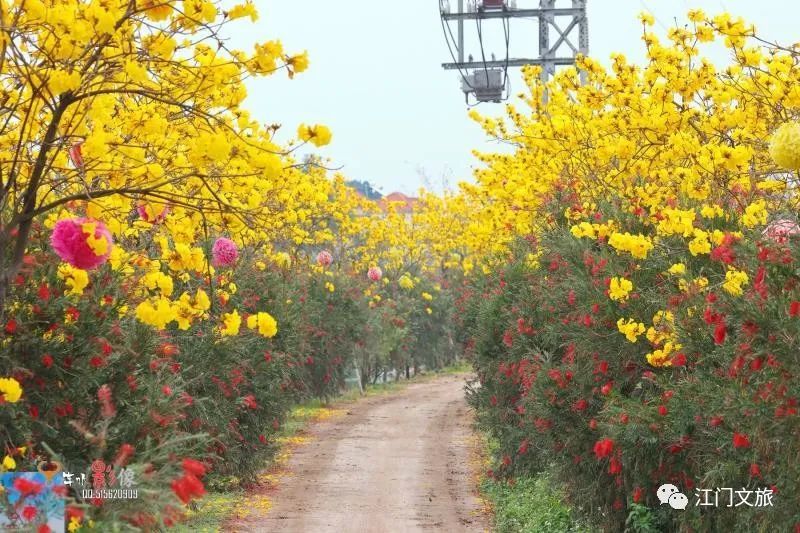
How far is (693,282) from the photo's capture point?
620 cm

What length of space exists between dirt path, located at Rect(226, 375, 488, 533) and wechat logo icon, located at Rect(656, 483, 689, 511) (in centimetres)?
352

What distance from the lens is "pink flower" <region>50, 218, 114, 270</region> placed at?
4453mm

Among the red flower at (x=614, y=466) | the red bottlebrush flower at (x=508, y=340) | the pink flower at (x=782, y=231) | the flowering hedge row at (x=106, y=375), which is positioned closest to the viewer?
the flowering hedge row at (x=106, y=375)

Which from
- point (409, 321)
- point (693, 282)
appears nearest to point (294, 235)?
point (693, 282)

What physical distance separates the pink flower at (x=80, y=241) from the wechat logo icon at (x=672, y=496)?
426 cm

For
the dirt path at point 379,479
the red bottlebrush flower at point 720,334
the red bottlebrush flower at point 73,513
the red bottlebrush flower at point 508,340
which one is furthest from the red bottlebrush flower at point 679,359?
the red bottlebrush flower at point 508,340

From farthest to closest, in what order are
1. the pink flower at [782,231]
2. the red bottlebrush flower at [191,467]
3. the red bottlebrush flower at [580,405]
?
the red bottlebrush flower at [580,405] → the pink flower at [782,231] → the red bottlebrush flower at [191,467]

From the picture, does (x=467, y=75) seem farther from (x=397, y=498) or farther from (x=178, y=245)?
(x=178, y=245)

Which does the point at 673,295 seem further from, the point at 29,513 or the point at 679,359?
the point at 29,513

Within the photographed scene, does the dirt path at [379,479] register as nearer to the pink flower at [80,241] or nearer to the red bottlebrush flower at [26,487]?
the pink flower at [80,241]

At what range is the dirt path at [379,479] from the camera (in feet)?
35.0

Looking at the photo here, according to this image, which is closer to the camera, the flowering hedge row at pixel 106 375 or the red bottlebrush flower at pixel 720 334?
the flowering hedge row at pixel 106 375

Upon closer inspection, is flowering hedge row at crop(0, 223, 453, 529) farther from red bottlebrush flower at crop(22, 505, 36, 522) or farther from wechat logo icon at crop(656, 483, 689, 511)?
wechat logo icon at crop(656, 483, 689, 511)

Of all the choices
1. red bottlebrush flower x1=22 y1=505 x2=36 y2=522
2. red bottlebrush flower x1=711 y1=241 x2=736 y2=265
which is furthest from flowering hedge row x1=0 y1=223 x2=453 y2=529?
red bottlebrush flower x1=711 y1=241 x2=736 y2=265
